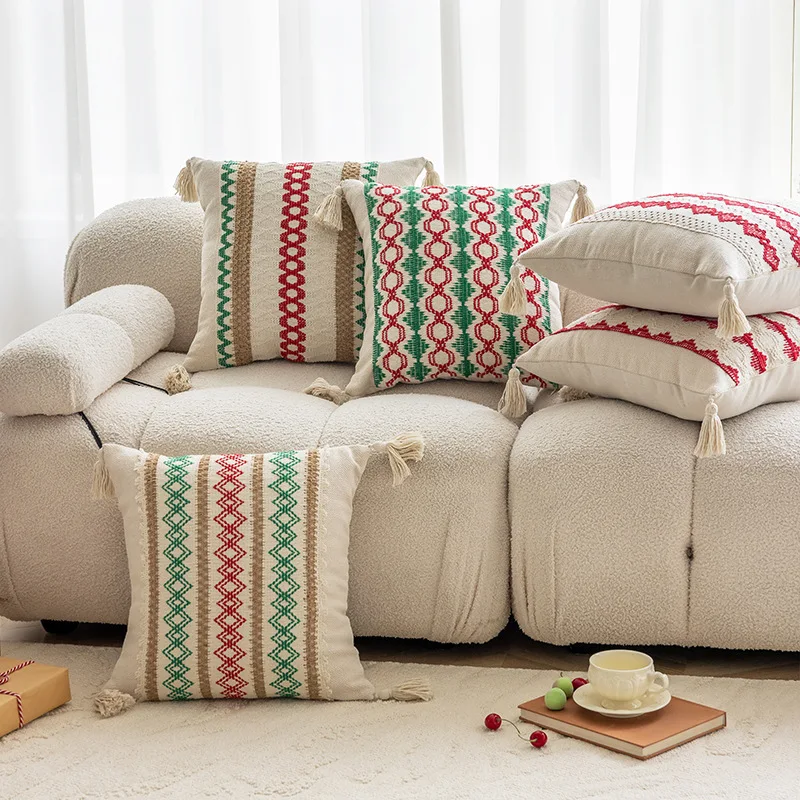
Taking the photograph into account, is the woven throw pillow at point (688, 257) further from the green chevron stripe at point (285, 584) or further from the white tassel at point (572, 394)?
the green chevron stripe at point (285, 584)

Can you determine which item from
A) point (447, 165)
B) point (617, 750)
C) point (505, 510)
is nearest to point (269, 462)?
point (505, 510)

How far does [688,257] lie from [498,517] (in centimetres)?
52

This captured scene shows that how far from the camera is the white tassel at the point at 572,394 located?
6.93 ft

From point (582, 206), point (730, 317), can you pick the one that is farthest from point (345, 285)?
point (730, 317)

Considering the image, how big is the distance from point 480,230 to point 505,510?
0.63 m

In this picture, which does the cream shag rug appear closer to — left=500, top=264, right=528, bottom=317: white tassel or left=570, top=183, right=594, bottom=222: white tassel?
left=500, top=264, right=528, bottom=317: white tassel

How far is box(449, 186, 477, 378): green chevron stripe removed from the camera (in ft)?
7.38

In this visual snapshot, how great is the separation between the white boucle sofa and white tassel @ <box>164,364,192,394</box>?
Answer: 0.12 meters

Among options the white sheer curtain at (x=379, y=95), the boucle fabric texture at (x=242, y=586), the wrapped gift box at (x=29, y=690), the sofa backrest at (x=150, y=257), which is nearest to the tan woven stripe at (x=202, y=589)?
the boucle fabric texture at (x=242, y=586)

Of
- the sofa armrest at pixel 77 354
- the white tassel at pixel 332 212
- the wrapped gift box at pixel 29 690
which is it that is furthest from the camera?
the white tassel at pixel 332 212

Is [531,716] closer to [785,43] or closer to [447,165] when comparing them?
[447,165]

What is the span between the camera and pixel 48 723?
70.8 inches

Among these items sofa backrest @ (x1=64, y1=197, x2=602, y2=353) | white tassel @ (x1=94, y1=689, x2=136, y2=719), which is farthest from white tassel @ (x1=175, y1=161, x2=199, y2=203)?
white tassel @ (x1=94, y1=689, x2=136, y2=719)

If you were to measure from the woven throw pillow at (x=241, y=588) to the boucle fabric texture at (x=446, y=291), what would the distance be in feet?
1.52
